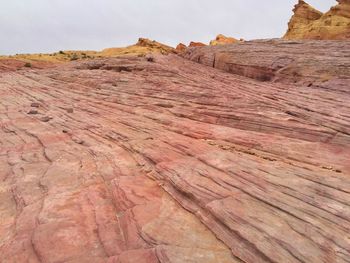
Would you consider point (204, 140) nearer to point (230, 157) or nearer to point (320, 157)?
point (230, 157)

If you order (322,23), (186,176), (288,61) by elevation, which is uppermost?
(322,23)

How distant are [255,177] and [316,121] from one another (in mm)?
4526

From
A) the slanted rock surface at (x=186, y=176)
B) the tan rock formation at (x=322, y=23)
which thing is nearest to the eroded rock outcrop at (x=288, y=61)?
the slanted rock surface at (x=186, y=176)

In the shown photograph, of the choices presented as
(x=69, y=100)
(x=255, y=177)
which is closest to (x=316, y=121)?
(x=255, y=177)

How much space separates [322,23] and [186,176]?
35.3m

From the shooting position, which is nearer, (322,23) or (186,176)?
(186,176)

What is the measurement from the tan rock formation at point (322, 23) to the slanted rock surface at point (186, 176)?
16700 mm

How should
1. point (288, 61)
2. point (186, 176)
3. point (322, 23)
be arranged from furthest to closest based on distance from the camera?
point (322, 23)
point (288, 61)
point (186, 176)

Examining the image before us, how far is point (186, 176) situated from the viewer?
930 cm

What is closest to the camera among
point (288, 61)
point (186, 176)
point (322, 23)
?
point (186, 176)

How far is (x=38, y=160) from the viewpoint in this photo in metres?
12.0

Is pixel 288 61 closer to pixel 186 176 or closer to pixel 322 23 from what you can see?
pixel 186 176

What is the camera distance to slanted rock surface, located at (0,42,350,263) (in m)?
6.60

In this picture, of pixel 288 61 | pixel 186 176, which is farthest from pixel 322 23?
pixel 186 176
